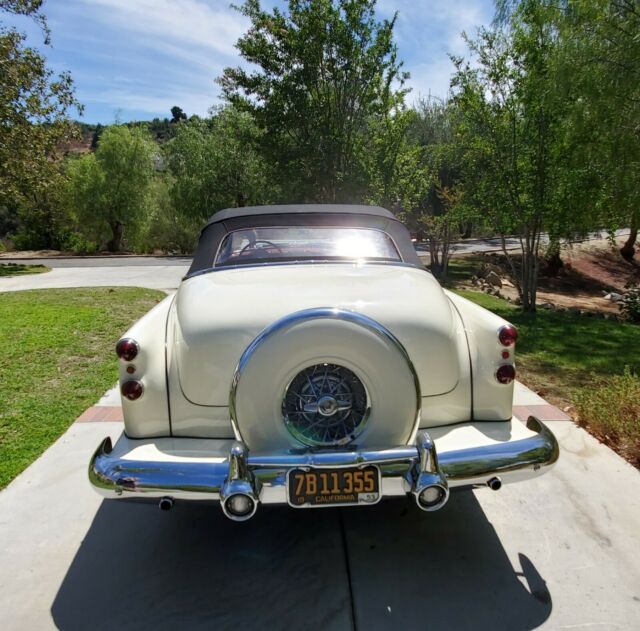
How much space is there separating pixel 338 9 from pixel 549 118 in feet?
18.0

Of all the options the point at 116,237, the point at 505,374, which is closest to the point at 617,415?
the point at 505,374

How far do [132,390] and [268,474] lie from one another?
0.83 meters

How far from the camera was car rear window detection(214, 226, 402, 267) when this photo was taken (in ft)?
11.4

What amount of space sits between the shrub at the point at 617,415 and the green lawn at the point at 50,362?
4076 mm

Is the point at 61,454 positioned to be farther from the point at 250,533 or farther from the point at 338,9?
the point at 338,9

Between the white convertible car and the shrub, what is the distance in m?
1.45

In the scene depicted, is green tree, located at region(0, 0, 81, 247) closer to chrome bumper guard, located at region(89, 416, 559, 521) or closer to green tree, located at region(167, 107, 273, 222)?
green tree, located at region(167, 107, 273, 222)

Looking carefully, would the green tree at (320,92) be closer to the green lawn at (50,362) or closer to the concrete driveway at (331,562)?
the green lawn at (50,362)

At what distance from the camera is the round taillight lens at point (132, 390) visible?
2469 millimetres

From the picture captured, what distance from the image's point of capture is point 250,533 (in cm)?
276

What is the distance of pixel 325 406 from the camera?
90.4 inches

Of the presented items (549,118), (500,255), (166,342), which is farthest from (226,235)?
(500,255)

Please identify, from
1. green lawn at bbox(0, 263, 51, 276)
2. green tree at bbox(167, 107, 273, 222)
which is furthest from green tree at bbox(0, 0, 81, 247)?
green tree at bbox(167, 107, 273, 222)

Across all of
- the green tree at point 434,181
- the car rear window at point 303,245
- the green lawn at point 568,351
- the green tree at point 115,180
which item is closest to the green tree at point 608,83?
the green lawn at point 568,351
